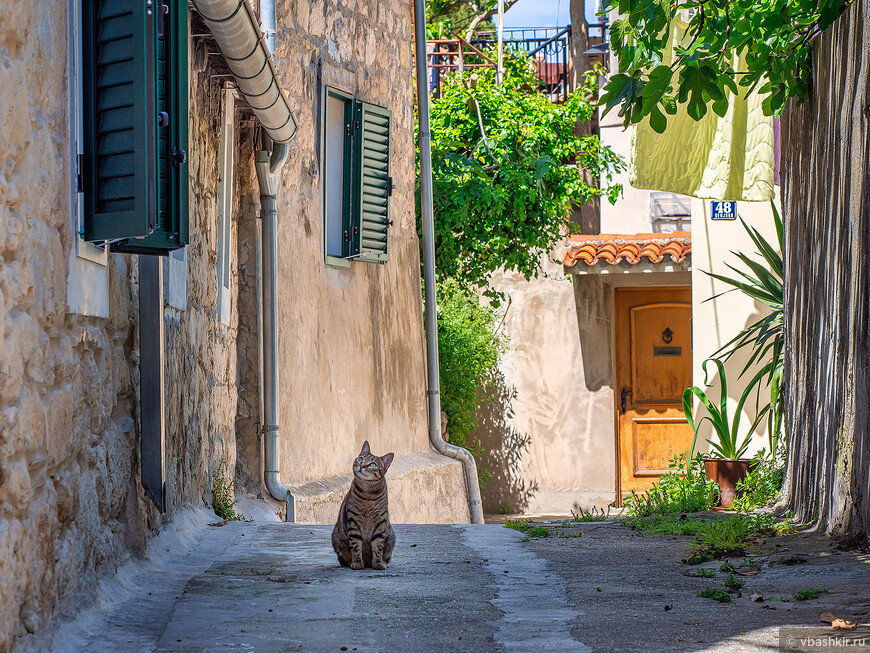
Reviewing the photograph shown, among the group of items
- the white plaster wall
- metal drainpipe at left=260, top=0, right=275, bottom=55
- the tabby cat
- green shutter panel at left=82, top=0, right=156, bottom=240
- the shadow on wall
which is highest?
metal drainpipe at left=260, top=0, right=275, bottom=55

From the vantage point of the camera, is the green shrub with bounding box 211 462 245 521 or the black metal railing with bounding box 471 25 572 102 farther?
the black metal railing with bounding box 471 25 572 102

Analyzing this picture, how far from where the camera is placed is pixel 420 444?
9094 mm

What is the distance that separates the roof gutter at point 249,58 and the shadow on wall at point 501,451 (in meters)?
6.16

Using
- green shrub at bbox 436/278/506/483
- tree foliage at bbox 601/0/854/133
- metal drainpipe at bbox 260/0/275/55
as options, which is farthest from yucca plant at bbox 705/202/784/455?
green shrub at bbox 436/278/506/483

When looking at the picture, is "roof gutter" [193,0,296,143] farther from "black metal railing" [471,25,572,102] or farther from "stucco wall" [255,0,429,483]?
"black metal railing" [471,25,572,102]

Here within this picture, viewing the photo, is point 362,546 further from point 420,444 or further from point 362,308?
point 420,444

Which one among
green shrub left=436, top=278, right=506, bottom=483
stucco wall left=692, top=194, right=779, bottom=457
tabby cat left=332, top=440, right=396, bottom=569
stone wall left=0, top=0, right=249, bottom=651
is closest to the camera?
stone wall left=0, top=0, right=249, bottom=651

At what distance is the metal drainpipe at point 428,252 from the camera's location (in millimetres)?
9164

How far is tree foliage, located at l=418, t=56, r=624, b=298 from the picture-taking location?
1045cm

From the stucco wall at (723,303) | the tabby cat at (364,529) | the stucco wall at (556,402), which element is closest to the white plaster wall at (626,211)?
the stucco wall at (556,402)

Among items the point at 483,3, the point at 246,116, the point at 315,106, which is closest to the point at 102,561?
the point at 246,116

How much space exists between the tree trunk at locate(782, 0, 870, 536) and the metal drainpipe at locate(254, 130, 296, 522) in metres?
3.27

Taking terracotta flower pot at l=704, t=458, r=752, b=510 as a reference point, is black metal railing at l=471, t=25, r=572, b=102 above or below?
above

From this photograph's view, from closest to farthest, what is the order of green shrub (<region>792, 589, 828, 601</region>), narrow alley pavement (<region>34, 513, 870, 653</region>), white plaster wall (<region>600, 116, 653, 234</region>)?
narrow alley pavement (<region>34, 513, 870, 653</region>) → green shrub (<region>792, 589, 828, 601</region>) → white plaster wall (<region>600, 116, 653, 234</region>)
